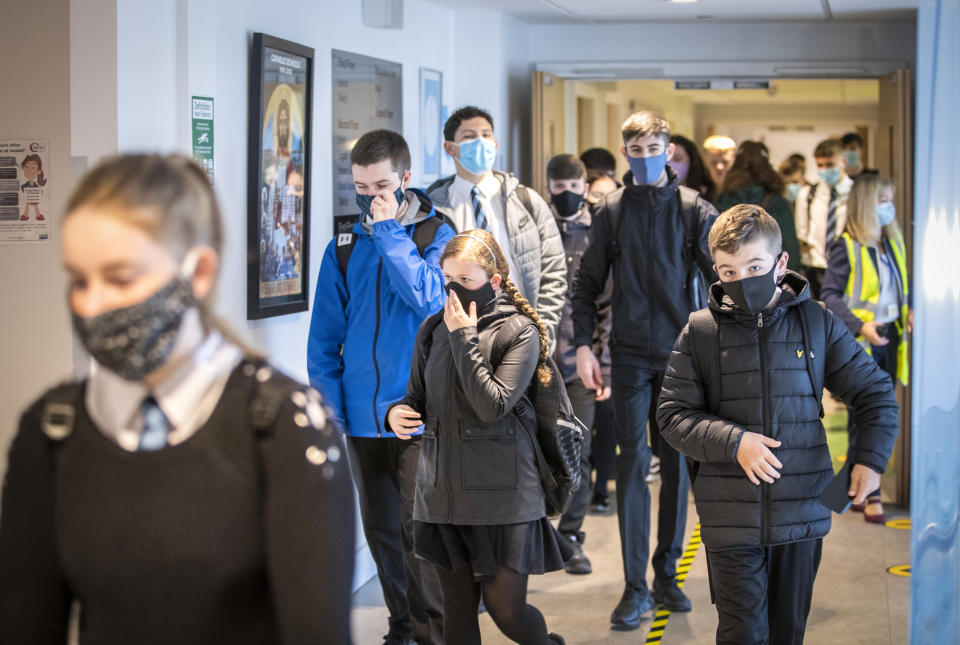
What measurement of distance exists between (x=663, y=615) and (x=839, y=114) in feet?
52.4

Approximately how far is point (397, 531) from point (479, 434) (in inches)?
40.1

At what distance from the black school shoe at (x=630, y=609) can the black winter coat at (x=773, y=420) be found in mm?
1345

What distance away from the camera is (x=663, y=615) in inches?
181

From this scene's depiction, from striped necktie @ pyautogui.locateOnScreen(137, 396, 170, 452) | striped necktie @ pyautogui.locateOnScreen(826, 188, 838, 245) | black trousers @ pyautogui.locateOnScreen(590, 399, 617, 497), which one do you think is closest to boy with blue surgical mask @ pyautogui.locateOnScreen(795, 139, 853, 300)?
striped necktie @ pyautogui.locateOnScreen(826, 188, 838, 245)

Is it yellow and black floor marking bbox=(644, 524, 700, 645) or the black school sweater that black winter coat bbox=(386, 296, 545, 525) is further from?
the black school sweater

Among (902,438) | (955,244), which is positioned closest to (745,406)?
(955,244)

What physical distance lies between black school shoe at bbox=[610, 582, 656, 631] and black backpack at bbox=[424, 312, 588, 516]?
1.27 m

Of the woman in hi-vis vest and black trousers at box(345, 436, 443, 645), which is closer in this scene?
black trousers at box(345, 436, 443, 645)

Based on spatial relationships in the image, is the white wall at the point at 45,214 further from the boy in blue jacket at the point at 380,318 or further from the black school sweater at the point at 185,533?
the black school sweater at the point at 185,533

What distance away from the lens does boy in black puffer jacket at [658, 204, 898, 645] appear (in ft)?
10.2

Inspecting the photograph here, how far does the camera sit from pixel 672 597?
15.2 ft

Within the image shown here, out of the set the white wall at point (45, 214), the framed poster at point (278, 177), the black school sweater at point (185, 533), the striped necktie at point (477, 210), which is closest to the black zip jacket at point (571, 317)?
the striped necktie at point (477, 210)

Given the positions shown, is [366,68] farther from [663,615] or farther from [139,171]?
[139,171]

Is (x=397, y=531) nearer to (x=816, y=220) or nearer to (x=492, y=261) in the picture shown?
(x=492, y=261)
